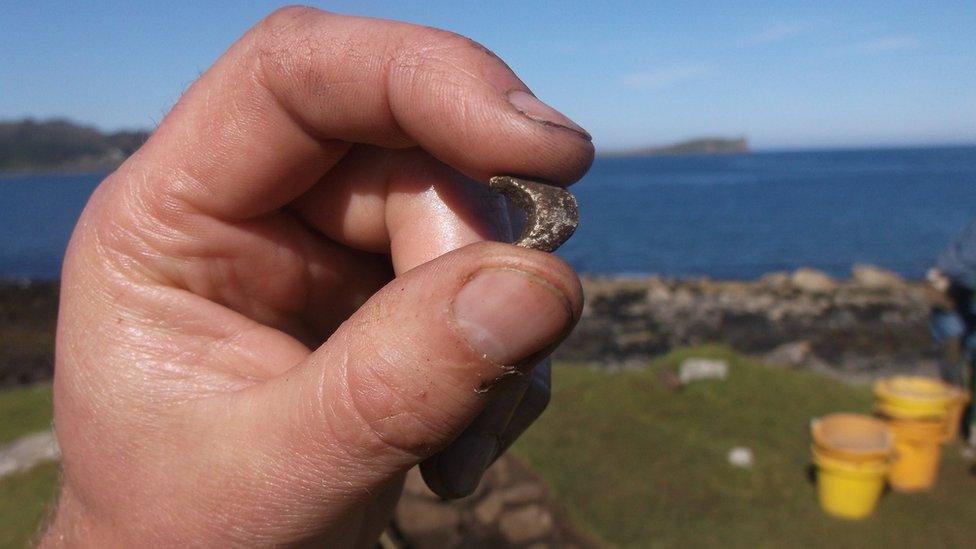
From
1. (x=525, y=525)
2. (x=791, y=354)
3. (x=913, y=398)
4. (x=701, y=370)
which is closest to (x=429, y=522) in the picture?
(x=525, y=525)

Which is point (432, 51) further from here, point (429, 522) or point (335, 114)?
point (429, 522)

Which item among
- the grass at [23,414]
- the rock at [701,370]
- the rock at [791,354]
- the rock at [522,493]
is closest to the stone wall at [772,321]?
the rock at [791,354]

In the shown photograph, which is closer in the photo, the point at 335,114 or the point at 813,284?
the point at 335,114

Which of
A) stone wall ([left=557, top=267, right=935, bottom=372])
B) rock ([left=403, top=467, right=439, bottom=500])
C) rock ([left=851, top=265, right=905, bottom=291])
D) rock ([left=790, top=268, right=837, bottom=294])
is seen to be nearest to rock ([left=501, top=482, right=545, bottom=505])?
rock ([left=403, top=467, right=439, bottom=500])

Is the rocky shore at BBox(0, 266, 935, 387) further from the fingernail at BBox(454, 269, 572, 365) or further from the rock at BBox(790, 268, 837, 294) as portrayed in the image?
the fingernail at BBox(454, 269, 572, 365)

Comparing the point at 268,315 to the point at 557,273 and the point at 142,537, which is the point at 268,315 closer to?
the point at 142,537

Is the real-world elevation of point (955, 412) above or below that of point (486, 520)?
below
